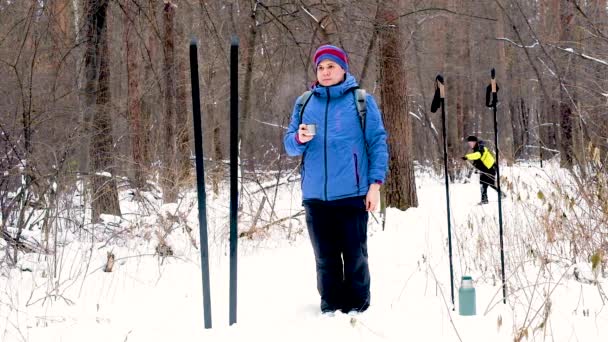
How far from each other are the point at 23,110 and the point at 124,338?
8.87ft

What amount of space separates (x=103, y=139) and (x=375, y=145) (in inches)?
197

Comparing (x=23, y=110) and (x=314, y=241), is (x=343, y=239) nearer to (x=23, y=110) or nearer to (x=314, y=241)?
(x=314, y=241)

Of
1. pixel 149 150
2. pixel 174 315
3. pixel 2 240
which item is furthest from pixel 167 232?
pixel 149 150

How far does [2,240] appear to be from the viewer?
480cm

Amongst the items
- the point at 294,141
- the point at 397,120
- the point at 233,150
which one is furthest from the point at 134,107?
the point at 233,150

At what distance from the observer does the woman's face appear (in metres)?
3.29

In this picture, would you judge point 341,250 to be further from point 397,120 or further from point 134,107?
point 134,107

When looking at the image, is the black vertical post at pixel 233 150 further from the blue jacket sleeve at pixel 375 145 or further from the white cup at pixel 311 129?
the blue jacket sleeve at pixel 375 145

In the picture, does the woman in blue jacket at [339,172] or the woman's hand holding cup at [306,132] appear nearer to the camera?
the woman's hand holding cup at [306,132]

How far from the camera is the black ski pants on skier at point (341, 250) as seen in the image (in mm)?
3287

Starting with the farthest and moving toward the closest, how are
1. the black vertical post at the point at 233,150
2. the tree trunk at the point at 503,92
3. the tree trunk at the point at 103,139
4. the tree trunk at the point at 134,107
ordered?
the tree trunk at the point at 503,92, the tree trunk at the point at 134,107, the tree trunk at the point at 103,139, the black vertical post at the point at 233,150

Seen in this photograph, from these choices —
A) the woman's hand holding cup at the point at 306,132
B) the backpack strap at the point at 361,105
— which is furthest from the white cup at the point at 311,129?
the backpack strap at the point at 361,105

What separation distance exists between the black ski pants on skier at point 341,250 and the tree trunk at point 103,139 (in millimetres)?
4155

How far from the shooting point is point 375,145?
327 cm
